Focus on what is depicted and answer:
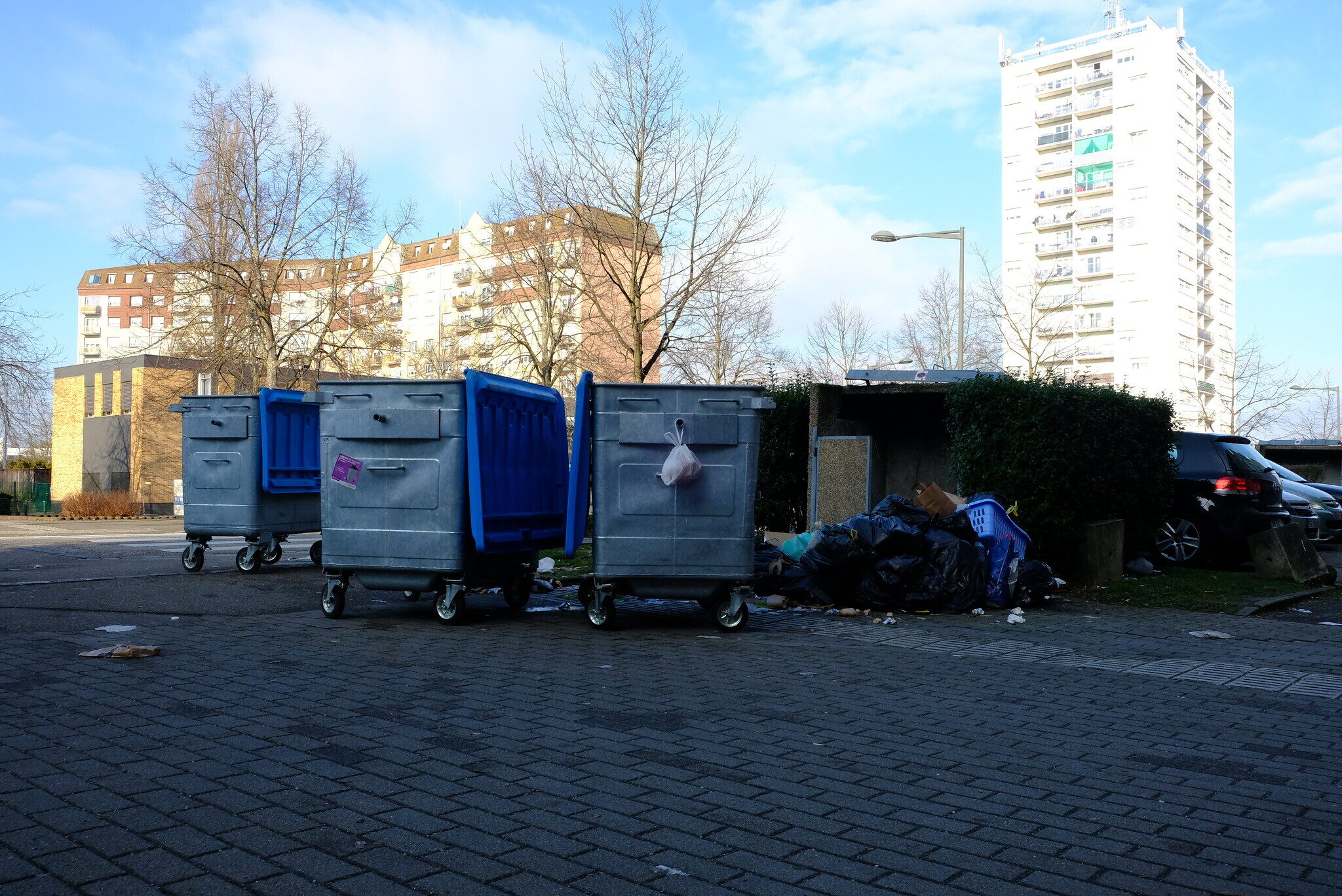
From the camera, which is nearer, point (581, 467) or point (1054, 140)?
point (581, 467)

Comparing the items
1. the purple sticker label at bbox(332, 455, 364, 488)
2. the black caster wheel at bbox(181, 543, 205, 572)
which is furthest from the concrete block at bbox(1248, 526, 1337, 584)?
the black caster wheel at bbox(181, 543, 205, 572)

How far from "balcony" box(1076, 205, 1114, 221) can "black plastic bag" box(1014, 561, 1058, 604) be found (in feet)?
265

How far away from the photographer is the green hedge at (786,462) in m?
13.8

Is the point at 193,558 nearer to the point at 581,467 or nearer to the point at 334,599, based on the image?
the point at 334,599

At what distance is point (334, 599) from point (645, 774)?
17.1 feet

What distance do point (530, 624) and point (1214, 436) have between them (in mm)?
10152

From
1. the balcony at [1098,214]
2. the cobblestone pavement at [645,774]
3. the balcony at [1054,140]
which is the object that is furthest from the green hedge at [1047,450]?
the balcony at [1054,140]

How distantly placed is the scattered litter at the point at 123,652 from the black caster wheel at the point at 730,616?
13.2 ft

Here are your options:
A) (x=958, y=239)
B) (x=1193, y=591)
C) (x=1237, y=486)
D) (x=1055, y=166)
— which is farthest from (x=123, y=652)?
(x=1055, y=166)

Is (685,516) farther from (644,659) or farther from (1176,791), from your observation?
(1176,791)

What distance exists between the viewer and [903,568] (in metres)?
9.46

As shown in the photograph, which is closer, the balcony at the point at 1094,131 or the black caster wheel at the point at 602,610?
the black caster wheel at the point at 602,610

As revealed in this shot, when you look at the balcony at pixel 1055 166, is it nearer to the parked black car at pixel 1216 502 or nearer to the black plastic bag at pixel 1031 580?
the parked black car at pixel 1216 502

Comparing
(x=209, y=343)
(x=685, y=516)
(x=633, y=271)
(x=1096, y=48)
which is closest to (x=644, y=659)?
(x=685, y=516)
